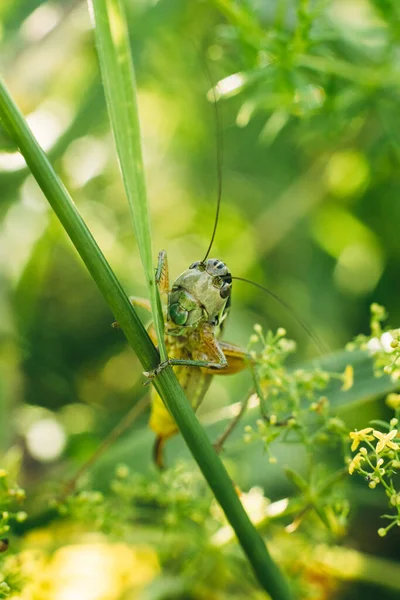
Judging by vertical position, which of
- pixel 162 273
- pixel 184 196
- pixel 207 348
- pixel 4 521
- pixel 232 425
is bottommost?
pixel 4 521

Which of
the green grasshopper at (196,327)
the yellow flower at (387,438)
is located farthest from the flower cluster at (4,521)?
the yellow flower at (387,438)

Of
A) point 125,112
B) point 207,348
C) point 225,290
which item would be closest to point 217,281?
point 225,290

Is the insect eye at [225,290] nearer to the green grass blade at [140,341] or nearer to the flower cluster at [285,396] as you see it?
the flower cluster at [285,396]

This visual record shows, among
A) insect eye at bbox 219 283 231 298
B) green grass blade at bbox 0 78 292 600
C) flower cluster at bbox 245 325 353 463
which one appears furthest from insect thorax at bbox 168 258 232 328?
green grass blade at bbox 0 78 292 600

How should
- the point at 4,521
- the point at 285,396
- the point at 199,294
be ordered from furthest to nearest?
the point at 199,294 → the point at 285,396 → the point at 4,521

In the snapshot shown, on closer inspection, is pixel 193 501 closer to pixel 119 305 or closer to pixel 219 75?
pixel 119 305

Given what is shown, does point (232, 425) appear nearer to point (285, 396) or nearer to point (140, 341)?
point (285, 396)
